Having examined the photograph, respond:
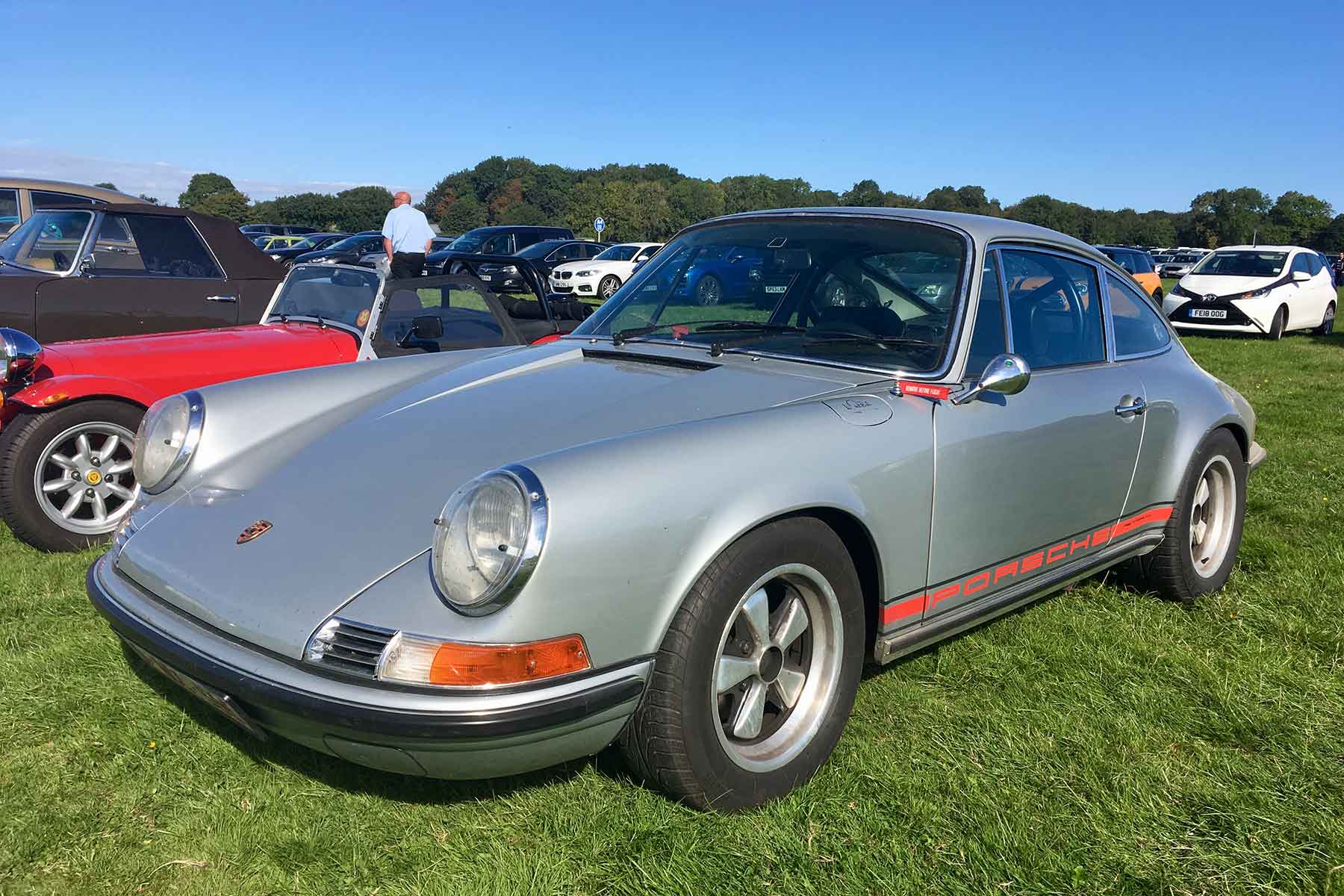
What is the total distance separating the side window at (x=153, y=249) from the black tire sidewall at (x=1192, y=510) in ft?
18.9

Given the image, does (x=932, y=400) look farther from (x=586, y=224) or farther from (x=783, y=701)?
(x=586, y=224)

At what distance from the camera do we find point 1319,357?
12336mm

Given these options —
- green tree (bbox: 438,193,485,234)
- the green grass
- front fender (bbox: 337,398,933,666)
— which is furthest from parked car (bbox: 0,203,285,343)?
green tree (bbox: 438,193,485,234)

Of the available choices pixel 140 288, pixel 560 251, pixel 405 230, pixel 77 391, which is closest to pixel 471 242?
pixel 560 251

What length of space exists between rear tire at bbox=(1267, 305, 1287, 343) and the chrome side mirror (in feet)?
46.5

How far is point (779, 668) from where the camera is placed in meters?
2.52

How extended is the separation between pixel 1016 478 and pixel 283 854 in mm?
2251

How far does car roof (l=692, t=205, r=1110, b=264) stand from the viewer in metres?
3.28

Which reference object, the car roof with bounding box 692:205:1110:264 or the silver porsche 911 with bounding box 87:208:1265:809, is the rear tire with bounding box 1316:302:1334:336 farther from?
the car roof with bounding box 692:205:1110:264

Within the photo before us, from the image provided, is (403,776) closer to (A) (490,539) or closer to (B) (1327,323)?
(A) (490,539)

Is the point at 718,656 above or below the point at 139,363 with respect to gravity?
below

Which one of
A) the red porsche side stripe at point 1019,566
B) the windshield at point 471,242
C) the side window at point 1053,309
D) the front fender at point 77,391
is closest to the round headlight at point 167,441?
the front fender at point 77,391

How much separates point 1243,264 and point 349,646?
17.0 meters

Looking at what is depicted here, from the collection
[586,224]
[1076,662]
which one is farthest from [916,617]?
[586,224]
